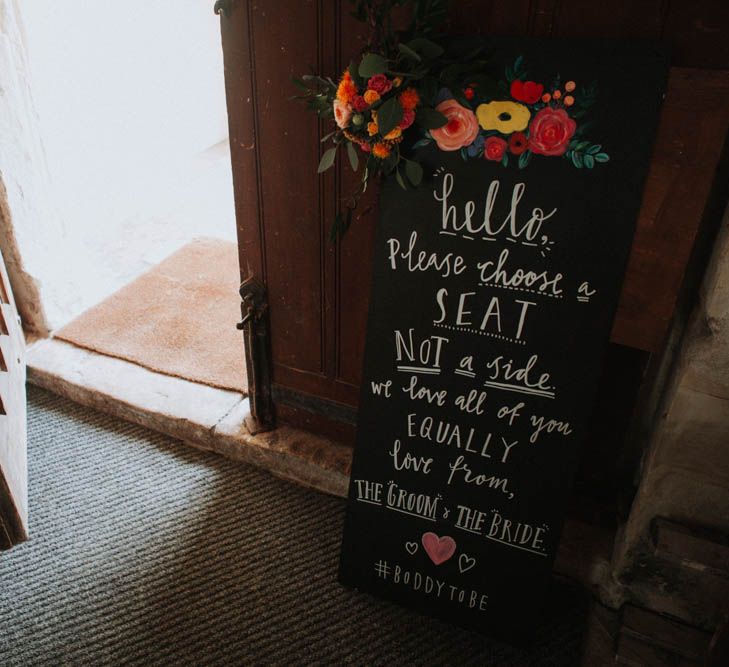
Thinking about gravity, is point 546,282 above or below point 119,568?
above

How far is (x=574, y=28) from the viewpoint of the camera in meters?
1.30

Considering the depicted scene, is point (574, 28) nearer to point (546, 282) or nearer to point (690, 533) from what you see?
point (546, 282)

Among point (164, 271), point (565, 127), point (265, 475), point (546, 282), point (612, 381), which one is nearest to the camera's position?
point (565, 127)

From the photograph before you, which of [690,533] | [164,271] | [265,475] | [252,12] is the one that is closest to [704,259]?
[690,533]

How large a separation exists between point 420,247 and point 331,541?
3.51 ft

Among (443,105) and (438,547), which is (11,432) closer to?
(438,547)

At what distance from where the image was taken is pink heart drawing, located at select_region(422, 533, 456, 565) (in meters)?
1.73

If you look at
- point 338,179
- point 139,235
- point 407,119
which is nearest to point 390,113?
point 407,119

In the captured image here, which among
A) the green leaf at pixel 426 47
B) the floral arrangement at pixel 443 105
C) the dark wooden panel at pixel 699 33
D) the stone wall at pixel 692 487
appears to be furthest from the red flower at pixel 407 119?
the stone wall at pixel 692 487

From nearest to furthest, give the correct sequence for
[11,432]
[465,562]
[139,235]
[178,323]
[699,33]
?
[699,33] → [465,562] → [11,432] → [178,323] → [139,235]

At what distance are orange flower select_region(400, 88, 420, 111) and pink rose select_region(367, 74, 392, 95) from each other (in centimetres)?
3

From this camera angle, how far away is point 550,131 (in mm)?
1283

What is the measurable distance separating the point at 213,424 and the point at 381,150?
135 cm

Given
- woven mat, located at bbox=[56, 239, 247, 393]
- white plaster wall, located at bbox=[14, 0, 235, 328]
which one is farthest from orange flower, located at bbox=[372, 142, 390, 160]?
white plaster wall, located at bbox=[14, 0, 235, 328]
